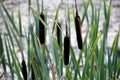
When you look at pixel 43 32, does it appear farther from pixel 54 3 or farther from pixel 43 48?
pixel 54 3

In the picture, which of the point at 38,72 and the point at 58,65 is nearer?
the point at 38,72

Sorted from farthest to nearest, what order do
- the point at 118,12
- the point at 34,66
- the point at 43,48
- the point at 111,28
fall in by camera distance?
the point at 118,12 → the point at 111,28 → the point at 43,48 → the point at 34,66

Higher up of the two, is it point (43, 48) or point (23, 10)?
point (43, 48)

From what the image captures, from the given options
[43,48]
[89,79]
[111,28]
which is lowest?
[111,28]

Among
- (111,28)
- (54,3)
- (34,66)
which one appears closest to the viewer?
(34,66)

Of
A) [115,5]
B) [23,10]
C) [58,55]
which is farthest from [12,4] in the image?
[58,55]

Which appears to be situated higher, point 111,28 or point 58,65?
point 58,65

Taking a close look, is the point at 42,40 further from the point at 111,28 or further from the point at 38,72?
the point at 111,28

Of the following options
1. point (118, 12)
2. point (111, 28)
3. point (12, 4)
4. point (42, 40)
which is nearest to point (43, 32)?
point (42, 40)

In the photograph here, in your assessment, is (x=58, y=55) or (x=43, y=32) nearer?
(x=43, y=32)
